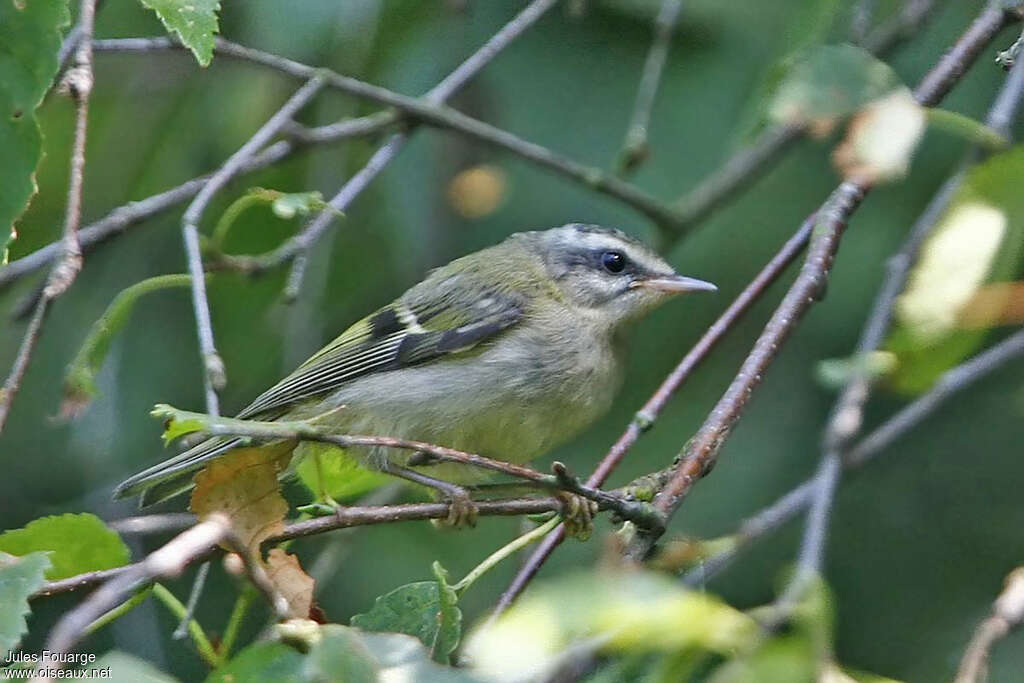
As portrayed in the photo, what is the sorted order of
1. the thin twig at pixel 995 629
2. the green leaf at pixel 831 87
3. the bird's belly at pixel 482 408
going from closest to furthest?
the thin twig at pixel 995 629
the green leaf at pixel 831 87
the bird's belly at pixel 482 408

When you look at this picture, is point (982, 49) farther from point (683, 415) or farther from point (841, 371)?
point (683, 415)

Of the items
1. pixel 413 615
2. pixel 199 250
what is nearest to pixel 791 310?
pixel 413 615

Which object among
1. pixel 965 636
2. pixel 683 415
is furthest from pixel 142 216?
pixel 965 636

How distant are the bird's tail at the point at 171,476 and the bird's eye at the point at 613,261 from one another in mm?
1383

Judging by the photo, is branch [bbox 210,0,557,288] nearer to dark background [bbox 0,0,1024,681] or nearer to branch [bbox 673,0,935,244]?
dark background [bbox 0,0,1024,681]

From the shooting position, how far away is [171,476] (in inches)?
139

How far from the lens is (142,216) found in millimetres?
3625

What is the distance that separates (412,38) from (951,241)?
302 centimetres

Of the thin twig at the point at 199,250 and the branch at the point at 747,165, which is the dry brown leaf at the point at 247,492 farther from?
the branch at the point at 747,165

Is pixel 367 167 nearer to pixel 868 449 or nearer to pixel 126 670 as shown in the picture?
pixel 868 449

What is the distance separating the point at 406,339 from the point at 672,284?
2.76 ft

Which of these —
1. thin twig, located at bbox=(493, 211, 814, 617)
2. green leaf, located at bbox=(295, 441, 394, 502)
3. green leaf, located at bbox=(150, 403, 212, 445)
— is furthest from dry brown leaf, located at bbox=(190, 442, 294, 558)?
thin twig, located at bbox=(493, 211, 814, 617)

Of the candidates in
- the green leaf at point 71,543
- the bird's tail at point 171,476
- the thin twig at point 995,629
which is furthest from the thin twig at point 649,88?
the thin twig at point 995,629

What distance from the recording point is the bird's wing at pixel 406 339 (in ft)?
12.4
